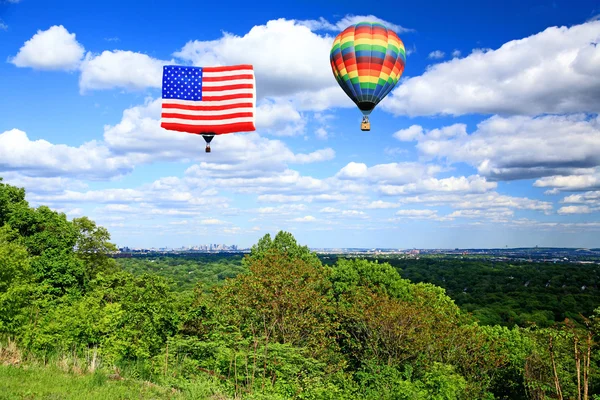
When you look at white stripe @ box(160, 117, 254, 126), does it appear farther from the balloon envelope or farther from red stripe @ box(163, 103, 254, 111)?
the balloon envelope

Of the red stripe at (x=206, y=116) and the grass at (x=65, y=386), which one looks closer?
the grass at (x=65, y=386)

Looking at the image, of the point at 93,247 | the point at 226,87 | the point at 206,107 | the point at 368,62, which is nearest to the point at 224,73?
the point at 226,87

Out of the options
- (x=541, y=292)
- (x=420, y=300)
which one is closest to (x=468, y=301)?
(x=541, y=292)

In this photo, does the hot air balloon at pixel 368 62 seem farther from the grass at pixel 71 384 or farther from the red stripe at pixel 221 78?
the grass at pixel 71 384

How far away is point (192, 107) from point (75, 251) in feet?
107

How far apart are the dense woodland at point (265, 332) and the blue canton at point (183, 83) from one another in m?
11.4

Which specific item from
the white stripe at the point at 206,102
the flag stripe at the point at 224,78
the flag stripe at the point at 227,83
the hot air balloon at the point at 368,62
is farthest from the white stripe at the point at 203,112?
the hot air balloon at the point at 368,62

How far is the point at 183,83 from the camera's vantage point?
2191 centimetres

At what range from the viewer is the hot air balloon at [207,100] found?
856 inches

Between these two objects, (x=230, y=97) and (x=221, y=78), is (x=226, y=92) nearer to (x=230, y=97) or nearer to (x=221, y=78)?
(x=230, y=97)

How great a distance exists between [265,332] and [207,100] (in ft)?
50.4

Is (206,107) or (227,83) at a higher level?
(227,83)

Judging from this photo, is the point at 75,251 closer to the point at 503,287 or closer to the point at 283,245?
the point at 283,245

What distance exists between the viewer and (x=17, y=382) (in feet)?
47.6
